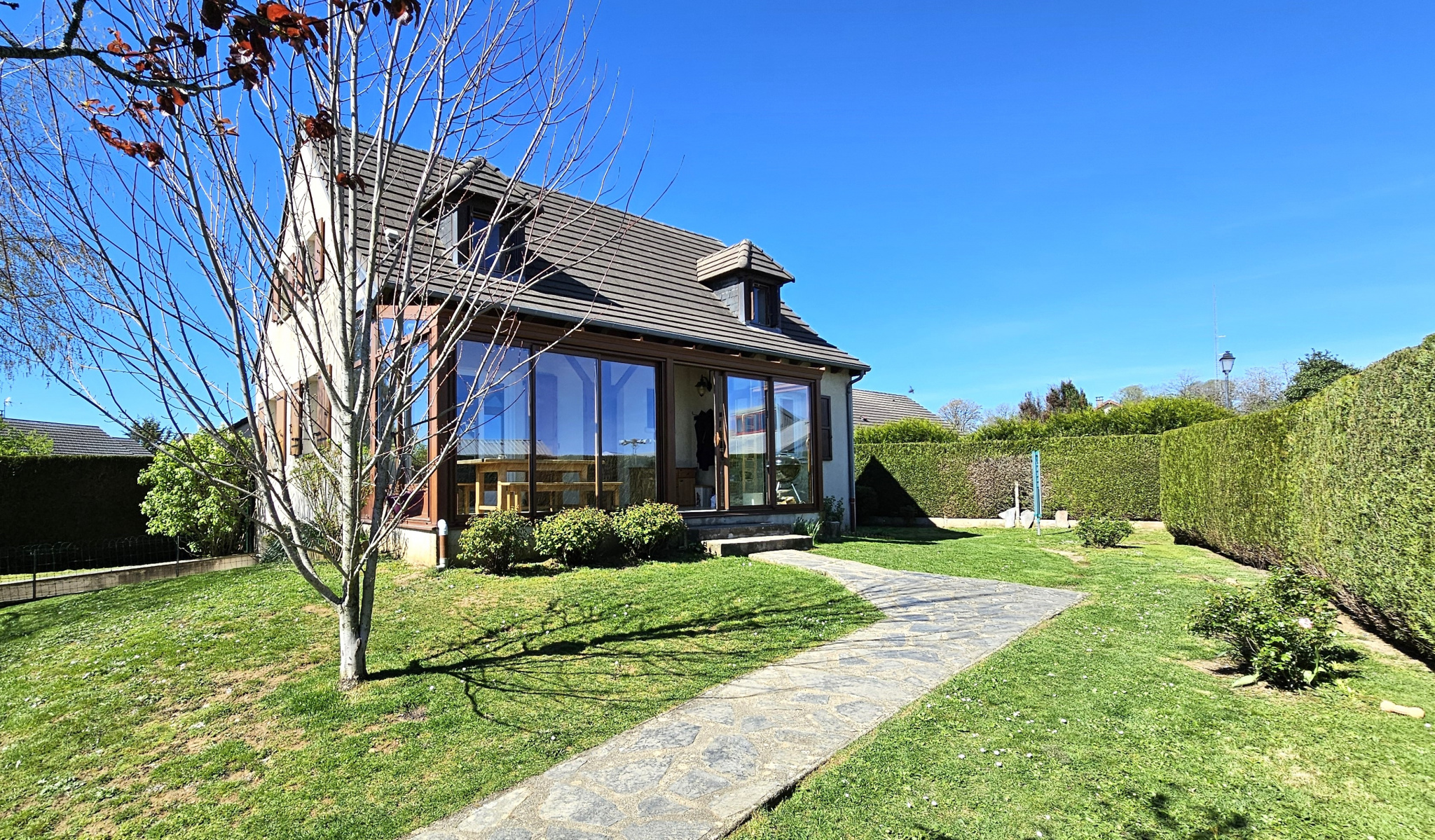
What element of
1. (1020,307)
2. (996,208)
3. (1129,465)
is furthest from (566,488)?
(1020,307)

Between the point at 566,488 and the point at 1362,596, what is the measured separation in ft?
30.0

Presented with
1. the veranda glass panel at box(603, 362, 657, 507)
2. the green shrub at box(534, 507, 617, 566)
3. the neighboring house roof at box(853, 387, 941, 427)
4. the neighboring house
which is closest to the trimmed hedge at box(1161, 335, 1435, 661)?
the neighboring house

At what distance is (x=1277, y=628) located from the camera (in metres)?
4.58

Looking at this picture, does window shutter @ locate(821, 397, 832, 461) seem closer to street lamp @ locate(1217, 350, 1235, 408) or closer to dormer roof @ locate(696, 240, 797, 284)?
dormer roof @ locate(696, 240, 797, 284)

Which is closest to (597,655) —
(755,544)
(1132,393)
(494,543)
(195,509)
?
(494,543)

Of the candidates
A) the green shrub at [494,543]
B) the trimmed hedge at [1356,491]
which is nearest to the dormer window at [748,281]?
the green shrub at [494,543]

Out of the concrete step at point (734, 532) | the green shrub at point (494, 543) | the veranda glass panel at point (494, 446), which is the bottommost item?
the concrete step at point (734, 532)

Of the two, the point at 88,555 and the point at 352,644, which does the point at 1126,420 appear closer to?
the point at 352,644

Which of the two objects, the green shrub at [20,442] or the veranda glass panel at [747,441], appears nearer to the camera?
the veranda glass panel at [747,441]

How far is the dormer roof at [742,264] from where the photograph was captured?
1471 centimetres

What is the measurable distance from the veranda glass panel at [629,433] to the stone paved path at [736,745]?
5.60 meters

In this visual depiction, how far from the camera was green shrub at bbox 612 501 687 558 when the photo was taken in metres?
9.35

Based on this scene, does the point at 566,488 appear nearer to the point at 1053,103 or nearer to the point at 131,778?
the point at 131,778

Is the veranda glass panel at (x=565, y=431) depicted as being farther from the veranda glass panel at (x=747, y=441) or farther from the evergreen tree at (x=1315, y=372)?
the evergreen tree at (x=1315, y=372)
